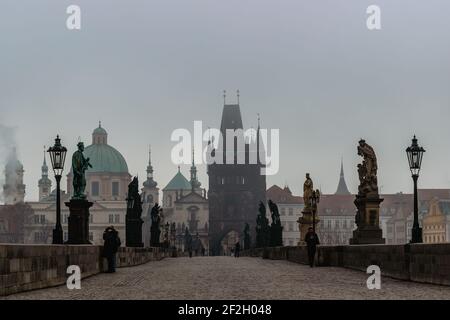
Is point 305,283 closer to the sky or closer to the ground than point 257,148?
closer to the ground

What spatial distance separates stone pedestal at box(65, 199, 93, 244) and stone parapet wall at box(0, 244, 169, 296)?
2606mm

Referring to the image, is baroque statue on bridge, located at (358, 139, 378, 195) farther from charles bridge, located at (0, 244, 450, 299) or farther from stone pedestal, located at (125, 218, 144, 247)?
stone pedestal, located at (125, 218, 144, 247)

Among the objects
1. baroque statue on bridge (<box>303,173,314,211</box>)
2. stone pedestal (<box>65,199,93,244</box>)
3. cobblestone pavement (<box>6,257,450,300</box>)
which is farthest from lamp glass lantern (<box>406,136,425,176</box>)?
baroque statue on bridge (<box>303,173,314,211</box>)

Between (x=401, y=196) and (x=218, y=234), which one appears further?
(x=401, y=196)

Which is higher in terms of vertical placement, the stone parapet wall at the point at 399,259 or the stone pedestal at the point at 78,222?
the stone pedestal at the point at 78,222

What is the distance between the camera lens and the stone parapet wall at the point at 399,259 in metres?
19.3

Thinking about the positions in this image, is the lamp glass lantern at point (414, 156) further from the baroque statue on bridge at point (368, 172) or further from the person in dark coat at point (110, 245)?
the person in dark coat at point (110, 245)

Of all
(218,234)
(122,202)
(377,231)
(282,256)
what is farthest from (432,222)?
(377,231)

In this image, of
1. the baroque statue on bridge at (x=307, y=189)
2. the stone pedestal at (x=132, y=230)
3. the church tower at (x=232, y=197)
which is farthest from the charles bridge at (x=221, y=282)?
the church tower at (x=232, y=197)

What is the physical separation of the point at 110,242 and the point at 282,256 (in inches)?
881

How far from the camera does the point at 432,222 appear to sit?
144m

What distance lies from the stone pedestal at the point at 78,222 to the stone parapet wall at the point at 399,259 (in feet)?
26.8

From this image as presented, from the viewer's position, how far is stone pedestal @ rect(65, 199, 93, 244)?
30.1 meters
